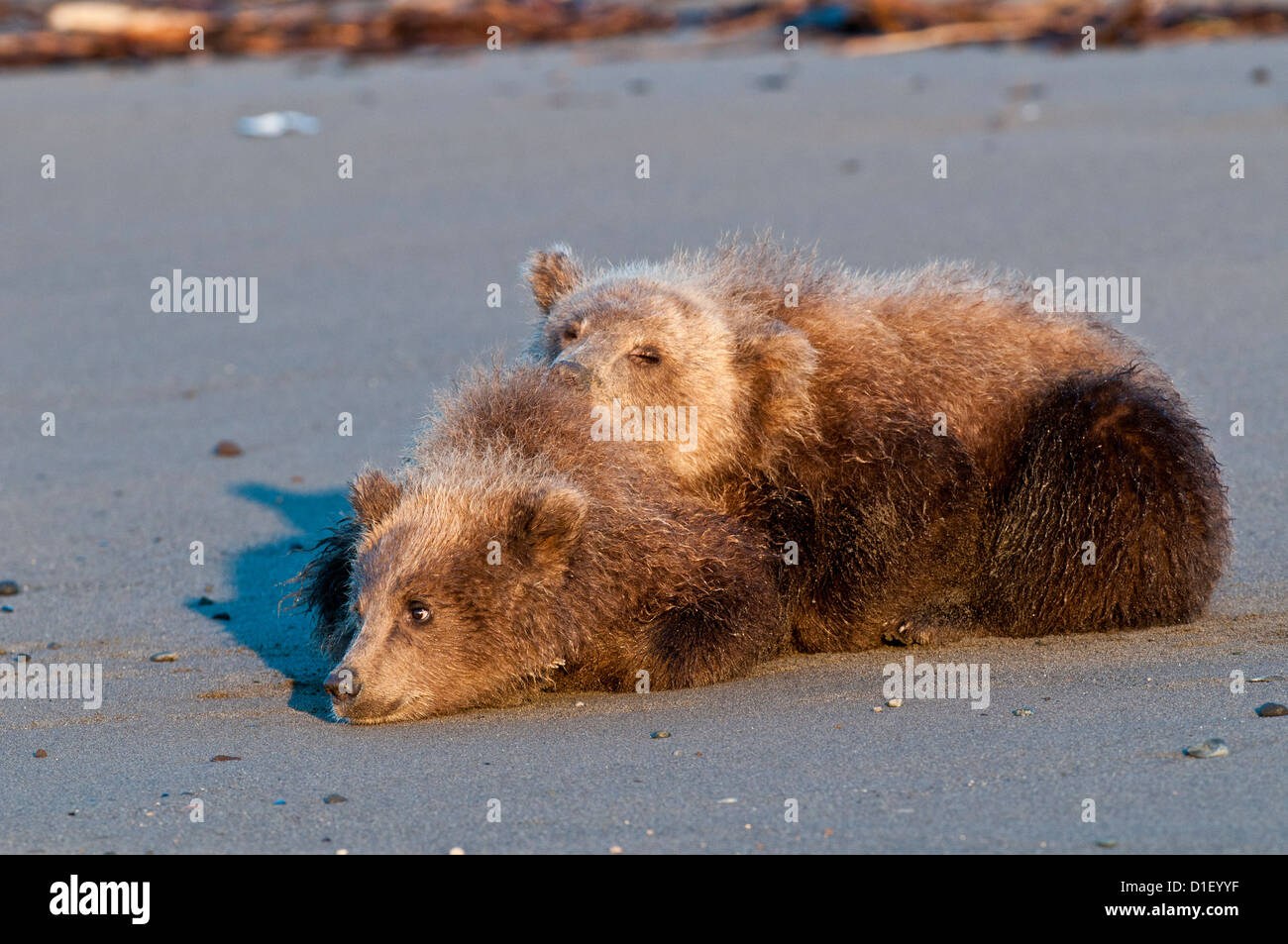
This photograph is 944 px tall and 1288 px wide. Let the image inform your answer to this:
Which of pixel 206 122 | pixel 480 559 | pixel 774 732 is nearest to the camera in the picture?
pixel 774 732

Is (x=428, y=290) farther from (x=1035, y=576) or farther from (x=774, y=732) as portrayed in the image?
(x=774, y=732)

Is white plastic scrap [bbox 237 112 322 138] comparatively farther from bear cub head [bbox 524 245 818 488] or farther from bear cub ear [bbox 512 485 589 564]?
bear cub ear [bbox 512 485 589 564]

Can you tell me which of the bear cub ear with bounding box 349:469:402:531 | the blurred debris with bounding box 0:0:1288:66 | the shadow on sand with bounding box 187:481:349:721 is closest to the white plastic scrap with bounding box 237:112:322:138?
the blurred debris with bounding box 0:0:1288:66

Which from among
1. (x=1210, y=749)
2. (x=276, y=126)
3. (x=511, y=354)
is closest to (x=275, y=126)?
(x=276, y=126)

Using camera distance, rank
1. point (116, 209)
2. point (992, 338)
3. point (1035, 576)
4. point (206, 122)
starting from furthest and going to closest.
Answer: point (206, 122)
point (116, 209)
point (992, 338)
point (1035, 576)

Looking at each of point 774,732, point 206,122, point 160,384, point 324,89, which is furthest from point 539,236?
point 774,732

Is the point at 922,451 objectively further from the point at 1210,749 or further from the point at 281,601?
the point at 281,601

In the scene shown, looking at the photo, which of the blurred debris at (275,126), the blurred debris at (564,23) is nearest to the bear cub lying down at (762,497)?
the blurred debris at (275,126)
